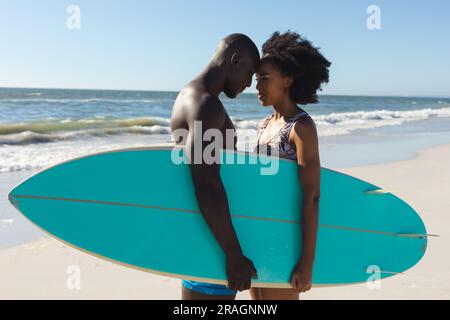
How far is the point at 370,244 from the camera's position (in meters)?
2.25

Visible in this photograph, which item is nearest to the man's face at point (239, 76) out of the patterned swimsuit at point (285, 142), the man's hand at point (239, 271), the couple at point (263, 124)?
the couple at point (263, 124)

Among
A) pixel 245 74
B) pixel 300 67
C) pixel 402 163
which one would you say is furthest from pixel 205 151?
pixel 402 163

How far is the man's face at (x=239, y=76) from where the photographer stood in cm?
161

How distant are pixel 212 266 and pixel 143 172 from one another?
0.46 metres

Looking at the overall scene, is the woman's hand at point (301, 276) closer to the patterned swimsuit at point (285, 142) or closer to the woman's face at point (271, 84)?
the patterned swimsuit at point (285, 142)

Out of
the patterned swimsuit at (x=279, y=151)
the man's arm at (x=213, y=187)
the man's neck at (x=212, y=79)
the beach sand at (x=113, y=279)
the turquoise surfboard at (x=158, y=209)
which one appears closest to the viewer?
the man's arm at (x=213, y=187)

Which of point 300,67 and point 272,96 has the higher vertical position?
point 300,67

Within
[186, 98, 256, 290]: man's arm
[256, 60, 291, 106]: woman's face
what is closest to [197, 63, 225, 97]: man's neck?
[186, 98, 256, 290]: man's arm

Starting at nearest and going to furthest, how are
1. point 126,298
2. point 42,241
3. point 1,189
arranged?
point 126,298, point 42,241, point 1,189

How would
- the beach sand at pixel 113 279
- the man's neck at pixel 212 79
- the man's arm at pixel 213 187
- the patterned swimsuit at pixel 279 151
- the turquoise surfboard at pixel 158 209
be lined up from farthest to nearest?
1. the beach sand at pixel 113 279
2. the turquoise surfboard at pixel 158 209
3. the patterned swimsuit at pixel 279 151
4. the man's neck at pixel 212 79
5. the man's arm at pixel 213 187

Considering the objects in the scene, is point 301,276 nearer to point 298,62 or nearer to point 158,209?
point 158,209

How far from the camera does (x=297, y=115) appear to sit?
176 centimetres

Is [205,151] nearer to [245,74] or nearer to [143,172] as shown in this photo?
[245,74]

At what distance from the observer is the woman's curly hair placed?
178 centimetres
